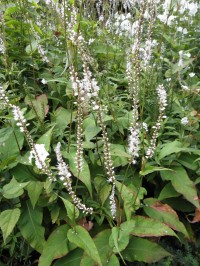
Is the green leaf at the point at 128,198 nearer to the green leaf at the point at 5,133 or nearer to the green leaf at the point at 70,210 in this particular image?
the green leaf at the point at 70,210

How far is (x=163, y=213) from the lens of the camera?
2.58 m

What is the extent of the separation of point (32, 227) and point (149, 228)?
841 millimetres

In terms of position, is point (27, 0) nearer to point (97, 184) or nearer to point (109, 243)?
point (97, 184)

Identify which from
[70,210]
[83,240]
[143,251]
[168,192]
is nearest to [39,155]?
[70,210]

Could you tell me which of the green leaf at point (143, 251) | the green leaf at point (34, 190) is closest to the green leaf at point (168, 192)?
the green leaf at point (143, 251)

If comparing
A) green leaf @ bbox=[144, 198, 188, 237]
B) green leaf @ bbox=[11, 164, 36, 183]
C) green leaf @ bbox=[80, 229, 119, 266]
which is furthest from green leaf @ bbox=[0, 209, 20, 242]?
green leaf @ bbox=[144, 198, 188, 237]

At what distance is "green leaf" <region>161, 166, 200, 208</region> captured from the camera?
8.47ft

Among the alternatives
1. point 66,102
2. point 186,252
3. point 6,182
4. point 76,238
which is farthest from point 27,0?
point 186,252

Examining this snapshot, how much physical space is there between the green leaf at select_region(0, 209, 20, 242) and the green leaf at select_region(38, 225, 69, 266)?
0.28 meters

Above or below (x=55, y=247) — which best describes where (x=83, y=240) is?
above

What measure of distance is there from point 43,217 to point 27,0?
220 cm

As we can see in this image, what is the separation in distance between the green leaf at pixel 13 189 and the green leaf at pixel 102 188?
535mm

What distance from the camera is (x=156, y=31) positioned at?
4941 mm

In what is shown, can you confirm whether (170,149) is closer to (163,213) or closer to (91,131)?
(163,213)
